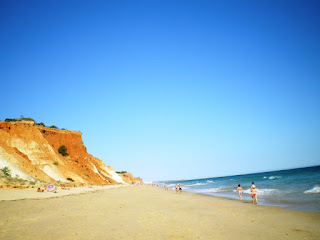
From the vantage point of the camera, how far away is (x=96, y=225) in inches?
314

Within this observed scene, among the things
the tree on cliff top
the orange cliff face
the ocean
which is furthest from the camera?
the tree on cliff top

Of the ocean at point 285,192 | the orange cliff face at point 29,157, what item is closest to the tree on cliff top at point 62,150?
the orange cliff face at point 29,157

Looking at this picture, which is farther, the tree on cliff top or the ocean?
the tree on cliff top

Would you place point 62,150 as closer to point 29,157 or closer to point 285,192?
point 29,157

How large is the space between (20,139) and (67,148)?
2154 centimetres

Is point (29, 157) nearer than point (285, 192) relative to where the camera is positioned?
No

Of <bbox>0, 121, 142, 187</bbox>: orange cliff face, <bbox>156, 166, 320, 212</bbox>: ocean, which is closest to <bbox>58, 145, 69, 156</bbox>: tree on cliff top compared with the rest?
<bbox>0, 121, 142, 187</bbox>: orange cliff face

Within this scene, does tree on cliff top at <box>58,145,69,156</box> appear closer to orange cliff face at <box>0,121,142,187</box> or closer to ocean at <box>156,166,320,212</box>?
orange cliff face at <box>0,121,142,187</box>

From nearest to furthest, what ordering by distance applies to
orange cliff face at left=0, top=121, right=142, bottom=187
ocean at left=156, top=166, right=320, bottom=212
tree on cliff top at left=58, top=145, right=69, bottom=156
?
ocean at left=156, top=166, right=320, bottom=212, orange cliff face at left=0, top=121, right=142, bottom=187, tree on cliff top at left=58, top=145, right=69, bottom=156

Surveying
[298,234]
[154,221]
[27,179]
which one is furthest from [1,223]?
[27,179]

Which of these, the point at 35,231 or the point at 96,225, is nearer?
the point at 35,231

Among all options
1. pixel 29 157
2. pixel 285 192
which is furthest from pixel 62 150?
pixel 285 192

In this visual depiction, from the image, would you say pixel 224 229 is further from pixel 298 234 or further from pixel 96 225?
pixel 96 225

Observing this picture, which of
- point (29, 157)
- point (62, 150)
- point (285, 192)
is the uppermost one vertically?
point (62, 150)
